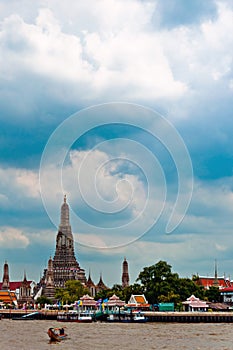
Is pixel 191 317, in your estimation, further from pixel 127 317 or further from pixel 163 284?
pixel 163 284

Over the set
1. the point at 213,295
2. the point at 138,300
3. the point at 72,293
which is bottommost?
the point at 138,300

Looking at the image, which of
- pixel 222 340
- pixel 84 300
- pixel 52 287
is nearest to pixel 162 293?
pixel 84 300

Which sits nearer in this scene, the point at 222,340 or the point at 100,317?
the point at 222,340

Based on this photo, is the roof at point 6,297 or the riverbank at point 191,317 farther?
the roof at point 6,297

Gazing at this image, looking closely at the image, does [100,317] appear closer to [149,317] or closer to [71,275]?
[149,317]

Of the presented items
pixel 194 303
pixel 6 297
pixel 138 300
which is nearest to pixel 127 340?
pixel 194 303

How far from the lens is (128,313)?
106812 mm

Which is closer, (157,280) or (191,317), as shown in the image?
(191,317)

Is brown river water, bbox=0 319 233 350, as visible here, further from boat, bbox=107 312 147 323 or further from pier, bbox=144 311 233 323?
pier, bbox=144 311 233 323

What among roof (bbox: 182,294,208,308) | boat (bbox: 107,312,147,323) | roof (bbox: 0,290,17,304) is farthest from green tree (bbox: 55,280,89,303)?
boat (bbox: 107,312,147,323)

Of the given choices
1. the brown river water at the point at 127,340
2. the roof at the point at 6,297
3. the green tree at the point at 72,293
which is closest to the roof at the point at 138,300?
the green tree at the point at 72,293

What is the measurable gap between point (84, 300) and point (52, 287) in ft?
219

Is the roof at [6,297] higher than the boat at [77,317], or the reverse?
the roof at [6,297]

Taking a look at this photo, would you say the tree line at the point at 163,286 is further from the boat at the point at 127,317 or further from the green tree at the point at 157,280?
the boat at the point at 127,317
